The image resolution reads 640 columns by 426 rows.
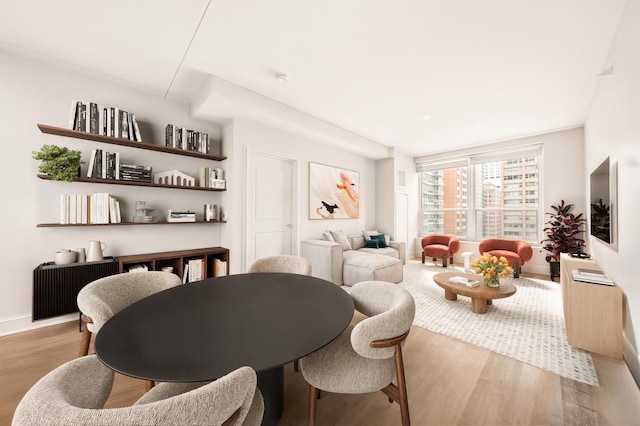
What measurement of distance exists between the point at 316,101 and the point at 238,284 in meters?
2.82

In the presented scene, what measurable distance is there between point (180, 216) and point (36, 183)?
1.35 metres

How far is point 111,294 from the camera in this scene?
5.43 ft

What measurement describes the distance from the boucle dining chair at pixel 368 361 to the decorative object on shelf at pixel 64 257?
2812 millimetres

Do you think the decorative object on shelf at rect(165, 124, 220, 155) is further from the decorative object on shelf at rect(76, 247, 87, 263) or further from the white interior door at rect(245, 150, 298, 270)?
the decorative object on shelf at rect(76, 247, 87, 263)

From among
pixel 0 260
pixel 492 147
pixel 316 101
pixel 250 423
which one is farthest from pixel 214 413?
Result: pixel 492 147

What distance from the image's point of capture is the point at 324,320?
4.12 ft

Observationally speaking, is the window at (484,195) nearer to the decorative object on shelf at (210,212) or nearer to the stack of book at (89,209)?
the decorative object on shelf at (210,212)

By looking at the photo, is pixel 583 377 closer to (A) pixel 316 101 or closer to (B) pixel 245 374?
(B) pixel 245 374

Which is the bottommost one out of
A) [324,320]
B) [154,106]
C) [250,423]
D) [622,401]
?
[622,401]

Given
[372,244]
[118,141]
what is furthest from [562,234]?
[118,141]

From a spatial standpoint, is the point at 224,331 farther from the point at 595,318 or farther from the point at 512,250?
the point at 512,250

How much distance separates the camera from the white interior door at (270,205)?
3.84 meters

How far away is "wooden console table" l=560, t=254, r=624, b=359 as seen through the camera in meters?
2.09

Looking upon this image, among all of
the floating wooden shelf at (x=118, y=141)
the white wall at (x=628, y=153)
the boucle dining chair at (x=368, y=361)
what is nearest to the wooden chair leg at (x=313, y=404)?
the boucle dining chair at (x=368, y=361)
